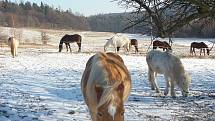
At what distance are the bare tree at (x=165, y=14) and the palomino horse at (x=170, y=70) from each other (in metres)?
2.88

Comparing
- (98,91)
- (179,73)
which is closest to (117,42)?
(179,73)

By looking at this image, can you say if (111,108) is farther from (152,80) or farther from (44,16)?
(44,16)

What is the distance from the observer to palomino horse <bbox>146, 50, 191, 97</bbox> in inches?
442

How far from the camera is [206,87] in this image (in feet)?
44.5

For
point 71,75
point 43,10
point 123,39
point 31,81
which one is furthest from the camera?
point 43,10

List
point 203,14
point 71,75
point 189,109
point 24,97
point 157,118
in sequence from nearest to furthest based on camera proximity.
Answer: point 203,14
point 157,118
point 189,109
point 24,97
point 71,75

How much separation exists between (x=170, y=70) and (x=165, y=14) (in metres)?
3.19

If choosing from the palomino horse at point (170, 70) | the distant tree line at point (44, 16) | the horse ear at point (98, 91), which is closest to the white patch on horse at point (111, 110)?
the horse ear at point (98, 91)

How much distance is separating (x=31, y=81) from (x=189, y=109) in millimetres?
5910

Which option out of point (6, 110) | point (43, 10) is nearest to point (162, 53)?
point (6, 110)

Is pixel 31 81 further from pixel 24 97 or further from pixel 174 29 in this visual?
pixel 174 29

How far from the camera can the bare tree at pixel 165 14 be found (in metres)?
7.87

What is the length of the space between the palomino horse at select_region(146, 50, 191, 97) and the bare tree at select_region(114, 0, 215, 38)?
2.88 m

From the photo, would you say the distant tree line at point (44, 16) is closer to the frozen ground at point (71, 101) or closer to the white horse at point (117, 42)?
the white horse at point (117, 42)
